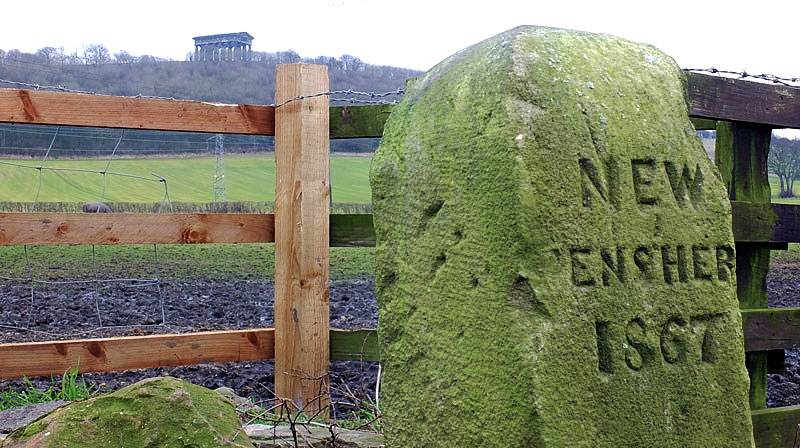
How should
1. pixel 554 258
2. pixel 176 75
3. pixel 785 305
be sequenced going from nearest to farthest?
pixel 554 258 < pixel 785 305 < pixel 176 75

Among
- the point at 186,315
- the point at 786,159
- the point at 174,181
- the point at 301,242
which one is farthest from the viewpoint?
the point at 174,181

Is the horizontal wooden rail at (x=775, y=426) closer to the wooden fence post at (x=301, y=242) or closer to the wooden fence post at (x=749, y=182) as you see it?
the wooden fence post at (x=749, y=182)

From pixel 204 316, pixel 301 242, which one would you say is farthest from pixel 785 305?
pixel 301 242

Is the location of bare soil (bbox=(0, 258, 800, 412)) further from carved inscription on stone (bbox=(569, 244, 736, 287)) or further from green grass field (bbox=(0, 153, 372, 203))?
green grass field (bbox=(0, 153, 372, 203))

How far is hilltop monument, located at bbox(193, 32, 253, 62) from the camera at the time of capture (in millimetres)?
40656

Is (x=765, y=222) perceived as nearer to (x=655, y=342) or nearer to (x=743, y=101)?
(x=743, y=101)

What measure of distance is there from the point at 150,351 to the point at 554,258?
2.42m

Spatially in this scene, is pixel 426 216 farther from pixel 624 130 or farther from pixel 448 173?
pixel 624 130

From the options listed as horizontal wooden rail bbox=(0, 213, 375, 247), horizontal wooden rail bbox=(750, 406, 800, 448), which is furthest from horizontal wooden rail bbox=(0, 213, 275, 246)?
horizontal wooden rail bbox=(750, 406, 800, 448)

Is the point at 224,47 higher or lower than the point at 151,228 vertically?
higher

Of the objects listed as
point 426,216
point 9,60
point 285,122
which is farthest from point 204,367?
point 9,60

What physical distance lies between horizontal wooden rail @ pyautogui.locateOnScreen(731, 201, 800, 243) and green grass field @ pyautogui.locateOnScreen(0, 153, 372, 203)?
629 inches

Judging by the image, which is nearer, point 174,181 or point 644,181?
point 644,181

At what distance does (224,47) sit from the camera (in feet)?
138
